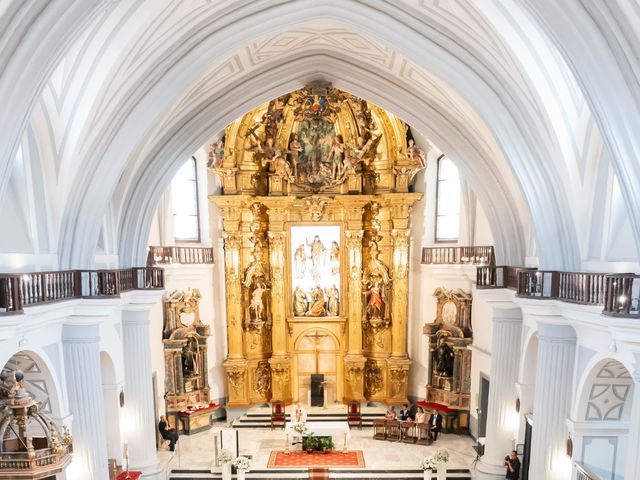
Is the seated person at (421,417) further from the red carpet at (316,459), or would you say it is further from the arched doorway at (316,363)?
the arched doorway at (316,363)

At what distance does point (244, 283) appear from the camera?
18.8m

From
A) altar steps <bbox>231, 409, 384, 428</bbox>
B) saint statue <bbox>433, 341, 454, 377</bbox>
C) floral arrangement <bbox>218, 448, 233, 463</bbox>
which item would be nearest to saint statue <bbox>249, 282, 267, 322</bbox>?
altar steps <bbox>231, 409, 384, 428</bbox>

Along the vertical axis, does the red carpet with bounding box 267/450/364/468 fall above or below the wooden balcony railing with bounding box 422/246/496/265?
below

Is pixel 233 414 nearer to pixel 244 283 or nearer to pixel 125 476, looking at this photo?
pixel 244 283

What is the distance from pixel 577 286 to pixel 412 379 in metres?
11.8

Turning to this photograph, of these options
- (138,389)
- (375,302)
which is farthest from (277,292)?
(138,389)

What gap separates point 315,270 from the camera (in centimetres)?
1936

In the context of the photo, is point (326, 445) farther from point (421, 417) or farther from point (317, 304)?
point (317, 304)

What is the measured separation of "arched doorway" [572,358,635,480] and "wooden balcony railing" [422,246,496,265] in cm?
517

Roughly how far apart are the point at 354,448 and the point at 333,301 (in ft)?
17.9

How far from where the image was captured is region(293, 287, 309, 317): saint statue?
1927cm

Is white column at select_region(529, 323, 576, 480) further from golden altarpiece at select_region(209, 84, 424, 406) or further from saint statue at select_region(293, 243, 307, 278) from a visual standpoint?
saint statue at select_region(293, 243, 307, 278)

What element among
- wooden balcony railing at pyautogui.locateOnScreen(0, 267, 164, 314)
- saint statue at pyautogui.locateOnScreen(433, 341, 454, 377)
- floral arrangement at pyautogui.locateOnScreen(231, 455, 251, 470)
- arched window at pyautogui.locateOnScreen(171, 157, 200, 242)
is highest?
arched window at pyautogui.locateOnScreen(171, 157, 200, 242)

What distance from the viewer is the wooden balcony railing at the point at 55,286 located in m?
6.97
